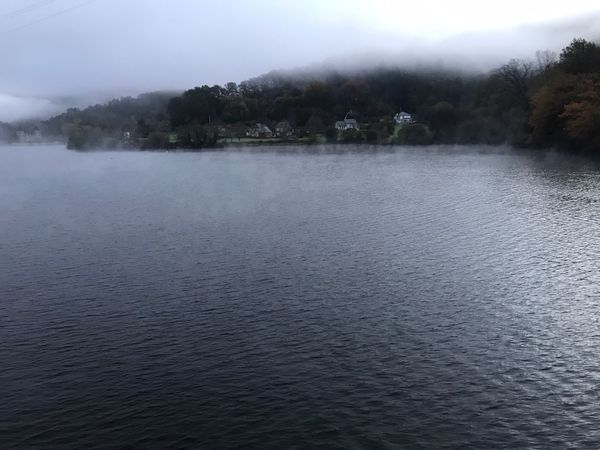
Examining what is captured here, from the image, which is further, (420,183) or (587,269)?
(420,183)

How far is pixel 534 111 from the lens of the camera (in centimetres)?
11412

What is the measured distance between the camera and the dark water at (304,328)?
55.6ft

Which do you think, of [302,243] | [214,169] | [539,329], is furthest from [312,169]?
[539,329]

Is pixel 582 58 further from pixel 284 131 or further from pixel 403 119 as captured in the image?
pixel 284 131

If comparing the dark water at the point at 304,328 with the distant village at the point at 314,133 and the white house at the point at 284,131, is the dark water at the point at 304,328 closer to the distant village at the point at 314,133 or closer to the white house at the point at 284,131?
the distant village at the point at 314,133

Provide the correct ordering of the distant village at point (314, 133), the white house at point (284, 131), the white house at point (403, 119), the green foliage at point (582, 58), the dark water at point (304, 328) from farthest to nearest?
the white house at point (284, 131) → the white house at point (403, 119) → the distant village at point (314, 133) → the green foliage at point (582, 58) → the dark water at point (304, 328)

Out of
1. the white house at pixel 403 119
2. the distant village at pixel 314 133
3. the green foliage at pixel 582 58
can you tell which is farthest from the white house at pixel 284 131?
the green foliage at pixel 582 58

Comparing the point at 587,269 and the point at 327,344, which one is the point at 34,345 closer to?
the point at 327,344

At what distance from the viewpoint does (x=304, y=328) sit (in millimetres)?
23875

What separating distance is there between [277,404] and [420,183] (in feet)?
192

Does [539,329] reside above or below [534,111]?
below

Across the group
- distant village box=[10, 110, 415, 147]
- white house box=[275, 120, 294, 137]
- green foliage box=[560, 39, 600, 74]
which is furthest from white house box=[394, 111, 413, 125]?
green foliage box=[560, 39, 600, 74]

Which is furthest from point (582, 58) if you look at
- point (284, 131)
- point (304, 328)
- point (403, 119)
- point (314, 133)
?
point (304, 328)

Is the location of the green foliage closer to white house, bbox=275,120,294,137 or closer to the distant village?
the distant village
